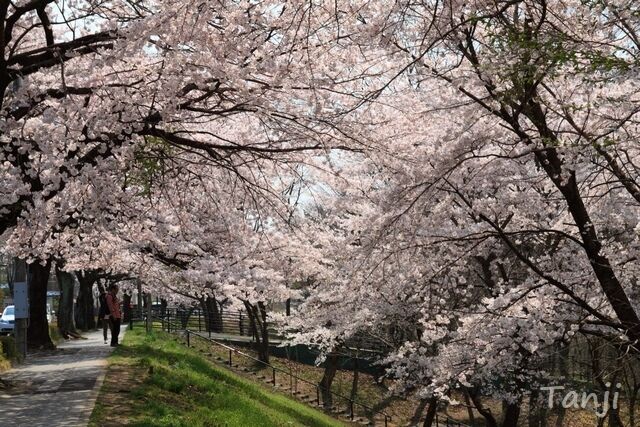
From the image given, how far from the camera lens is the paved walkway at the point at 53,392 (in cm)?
958

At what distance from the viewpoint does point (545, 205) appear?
1327cm

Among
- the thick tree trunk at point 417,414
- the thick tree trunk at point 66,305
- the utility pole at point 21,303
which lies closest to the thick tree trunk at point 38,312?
the utility pole at point 21,303

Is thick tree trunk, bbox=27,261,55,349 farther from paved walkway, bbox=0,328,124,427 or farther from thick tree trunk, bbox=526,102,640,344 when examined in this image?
thick tree trunk, bbox=526,102,640,344

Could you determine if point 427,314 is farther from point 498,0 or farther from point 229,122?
point 498,0

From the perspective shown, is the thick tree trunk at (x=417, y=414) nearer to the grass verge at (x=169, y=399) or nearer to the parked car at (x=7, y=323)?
the grass verge at (x=169, y=399)

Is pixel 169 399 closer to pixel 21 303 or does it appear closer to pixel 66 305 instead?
pixel 21 303

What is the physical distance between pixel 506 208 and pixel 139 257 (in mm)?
9882

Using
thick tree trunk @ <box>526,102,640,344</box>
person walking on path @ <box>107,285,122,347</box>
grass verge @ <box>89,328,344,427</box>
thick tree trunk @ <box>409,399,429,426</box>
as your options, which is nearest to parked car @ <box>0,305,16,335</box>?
person walking on path @ <box>107,285,122,347</box>

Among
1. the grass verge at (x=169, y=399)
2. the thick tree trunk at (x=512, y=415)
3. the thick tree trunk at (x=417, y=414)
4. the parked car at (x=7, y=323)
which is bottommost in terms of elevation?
the thick tree trunk at (x=417, y=414)

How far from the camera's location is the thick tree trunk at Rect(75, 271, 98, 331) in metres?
37.8

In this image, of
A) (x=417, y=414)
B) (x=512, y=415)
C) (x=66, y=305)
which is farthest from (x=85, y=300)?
(x=512, y=415)

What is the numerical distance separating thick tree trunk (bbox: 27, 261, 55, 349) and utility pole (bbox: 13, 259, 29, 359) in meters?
4.49

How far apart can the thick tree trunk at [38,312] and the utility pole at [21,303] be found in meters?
4.49

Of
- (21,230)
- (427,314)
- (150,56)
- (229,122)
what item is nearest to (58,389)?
(21,230)
